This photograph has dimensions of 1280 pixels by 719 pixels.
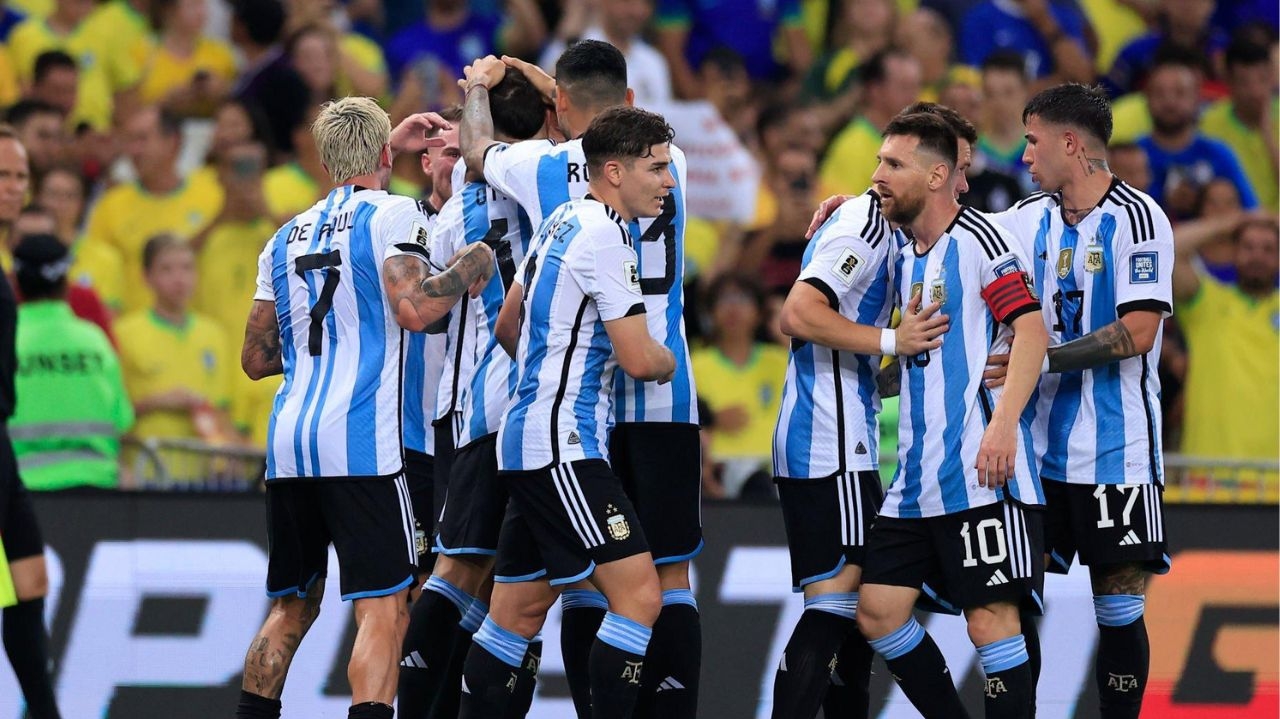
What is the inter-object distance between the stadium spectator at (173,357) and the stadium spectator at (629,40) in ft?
9.02

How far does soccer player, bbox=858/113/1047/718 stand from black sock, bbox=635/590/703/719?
608mm

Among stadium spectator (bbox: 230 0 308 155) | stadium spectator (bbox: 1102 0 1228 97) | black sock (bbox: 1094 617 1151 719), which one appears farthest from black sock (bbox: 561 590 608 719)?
stadium spectator (bbox: 1102 0 1228 97)

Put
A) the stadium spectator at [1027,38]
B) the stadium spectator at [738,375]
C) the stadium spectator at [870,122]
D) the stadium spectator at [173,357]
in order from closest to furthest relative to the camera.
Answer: the stadium spectator at [173,357] → the stadium spectator at [738,375] → the stadium spectator at [870,122] → the stadium spectator at [1027,38]

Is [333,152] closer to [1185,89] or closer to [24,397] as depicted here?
[24,397]

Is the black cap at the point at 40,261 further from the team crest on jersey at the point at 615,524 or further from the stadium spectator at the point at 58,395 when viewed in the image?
the team crest on jersey at the point at 615,524

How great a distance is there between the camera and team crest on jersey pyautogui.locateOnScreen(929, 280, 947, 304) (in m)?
5.77

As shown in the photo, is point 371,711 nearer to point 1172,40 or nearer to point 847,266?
point 847,266

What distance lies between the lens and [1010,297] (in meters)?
5.70

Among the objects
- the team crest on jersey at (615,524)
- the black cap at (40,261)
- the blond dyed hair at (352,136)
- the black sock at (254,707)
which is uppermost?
the blond dyed hair at (352,136)

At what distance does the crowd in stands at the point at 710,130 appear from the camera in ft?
33.2

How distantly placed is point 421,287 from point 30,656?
2641 millimetres

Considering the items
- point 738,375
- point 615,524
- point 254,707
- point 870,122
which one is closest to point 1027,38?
point 870,122

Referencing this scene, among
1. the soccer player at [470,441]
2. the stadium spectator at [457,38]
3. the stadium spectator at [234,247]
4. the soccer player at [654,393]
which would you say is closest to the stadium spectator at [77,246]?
the stadium spectator at [234,247]

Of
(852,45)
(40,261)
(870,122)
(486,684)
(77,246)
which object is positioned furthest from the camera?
(852,45)
